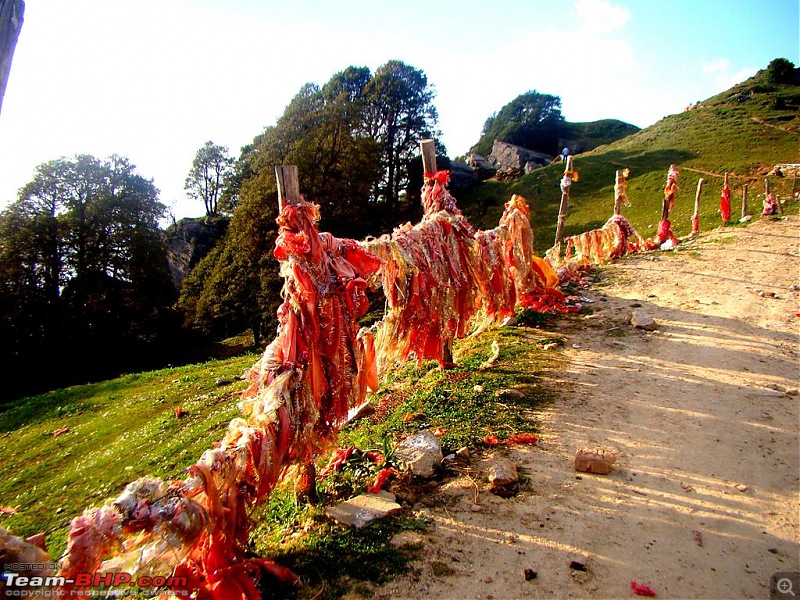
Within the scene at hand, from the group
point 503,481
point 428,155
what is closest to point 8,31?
point 503,481

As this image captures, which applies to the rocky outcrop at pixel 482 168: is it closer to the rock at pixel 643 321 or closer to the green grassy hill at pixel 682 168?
the green grassy hill at pixel 682 168

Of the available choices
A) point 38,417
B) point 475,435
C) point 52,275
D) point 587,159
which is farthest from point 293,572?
point 587,159

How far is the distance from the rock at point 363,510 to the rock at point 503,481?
928 mm

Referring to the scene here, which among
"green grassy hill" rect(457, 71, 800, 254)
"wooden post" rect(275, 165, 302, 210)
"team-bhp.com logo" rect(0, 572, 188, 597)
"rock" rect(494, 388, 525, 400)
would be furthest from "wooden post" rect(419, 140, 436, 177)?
"green grassy hill" rect(457, 71, 800, 254)

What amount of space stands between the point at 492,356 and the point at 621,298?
A: 13.1 feet

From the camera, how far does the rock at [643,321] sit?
25.8 feet

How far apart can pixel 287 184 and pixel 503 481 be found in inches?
135

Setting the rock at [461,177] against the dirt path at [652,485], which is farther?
the rock at [461,177]

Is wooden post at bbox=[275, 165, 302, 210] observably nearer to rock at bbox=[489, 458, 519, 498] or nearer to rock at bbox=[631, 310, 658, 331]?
rock at bbox=[489, 458, 519, 498]

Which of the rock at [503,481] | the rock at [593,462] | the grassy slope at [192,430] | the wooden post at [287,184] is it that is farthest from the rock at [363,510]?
the wooden post at [287,184]

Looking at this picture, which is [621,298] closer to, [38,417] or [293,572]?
[293,572]

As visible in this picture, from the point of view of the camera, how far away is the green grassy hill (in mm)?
21453

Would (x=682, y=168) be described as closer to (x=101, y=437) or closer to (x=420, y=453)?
(x=420, y=453)

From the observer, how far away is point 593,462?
14.4 feet
